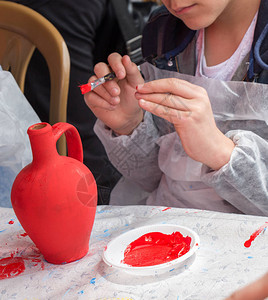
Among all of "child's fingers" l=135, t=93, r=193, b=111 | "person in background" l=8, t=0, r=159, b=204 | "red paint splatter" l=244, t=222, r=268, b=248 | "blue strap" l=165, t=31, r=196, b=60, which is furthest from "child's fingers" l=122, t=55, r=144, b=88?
"person in background" l=8, t=0, r=159, b=204

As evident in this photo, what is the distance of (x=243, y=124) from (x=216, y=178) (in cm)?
17

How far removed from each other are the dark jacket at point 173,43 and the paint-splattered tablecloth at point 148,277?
1.19 ft

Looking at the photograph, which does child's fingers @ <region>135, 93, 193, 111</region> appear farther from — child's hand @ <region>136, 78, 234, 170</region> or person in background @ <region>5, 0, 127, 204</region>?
person in background @ <region>5, 0, 127, 204</region>

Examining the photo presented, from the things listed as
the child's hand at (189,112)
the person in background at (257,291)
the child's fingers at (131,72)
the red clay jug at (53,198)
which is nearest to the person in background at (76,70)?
the child's fingers at (131,72)

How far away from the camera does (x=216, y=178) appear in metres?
0.85

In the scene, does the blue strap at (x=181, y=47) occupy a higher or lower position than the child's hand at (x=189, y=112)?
higher

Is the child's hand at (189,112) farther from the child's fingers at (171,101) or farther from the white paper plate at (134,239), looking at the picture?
the white paper plate at (134,239)

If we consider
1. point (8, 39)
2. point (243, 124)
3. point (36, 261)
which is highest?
point (8, 39)

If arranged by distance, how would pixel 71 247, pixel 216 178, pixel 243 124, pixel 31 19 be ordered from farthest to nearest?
pixel 31 19 → pixel 243 124 → pixel 216 178 → pixel 71 247

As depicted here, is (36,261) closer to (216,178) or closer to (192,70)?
(216,178)

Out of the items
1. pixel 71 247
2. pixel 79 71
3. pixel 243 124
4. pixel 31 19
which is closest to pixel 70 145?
pixel 71 247

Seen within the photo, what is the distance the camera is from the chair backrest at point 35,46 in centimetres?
116

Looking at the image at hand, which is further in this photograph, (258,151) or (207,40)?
(207,40)

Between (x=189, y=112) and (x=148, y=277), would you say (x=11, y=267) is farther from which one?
(x=189, y=112)
